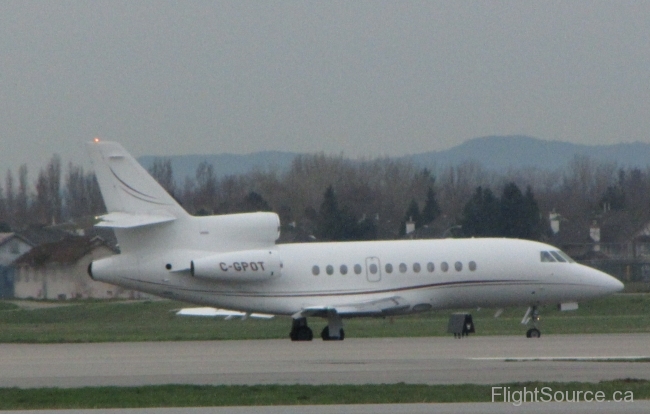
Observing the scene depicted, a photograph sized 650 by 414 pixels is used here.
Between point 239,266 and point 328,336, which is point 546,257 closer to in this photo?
point 328,336

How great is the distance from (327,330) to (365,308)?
128cm

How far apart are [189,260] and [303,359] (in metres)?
8.34

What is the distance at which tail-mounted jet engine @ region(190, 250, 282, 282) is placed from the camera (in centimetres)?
3164

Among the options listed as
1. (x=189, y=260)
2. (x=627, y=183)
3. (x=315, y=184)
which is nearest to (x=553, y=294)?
(x=189, y=260)

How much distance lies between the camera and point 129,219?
1236 inches

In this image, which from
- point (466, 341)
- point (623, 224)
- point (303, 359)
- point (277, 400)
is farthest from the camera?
point (623, 224)

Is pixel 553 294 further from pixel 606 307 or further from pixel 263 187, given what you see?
pixel 263 187

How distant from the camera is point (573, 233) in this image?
108 m

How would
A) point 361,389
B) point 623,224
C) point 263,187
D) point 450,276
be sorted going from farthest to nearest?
1. point 263,187
2. point 623,224
3. point 450,276
4. point 361,389

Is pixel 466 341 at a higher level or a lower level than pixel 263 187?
lower

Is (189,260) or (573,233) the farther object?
(573,233)

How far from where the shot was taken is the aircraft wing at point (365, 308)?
32.2m

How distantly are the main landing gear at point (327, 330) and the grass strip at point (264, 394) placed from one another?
1464 cm

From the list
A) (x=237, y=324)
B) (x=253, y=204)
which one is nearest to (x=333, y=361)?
(x=237, y=324)
